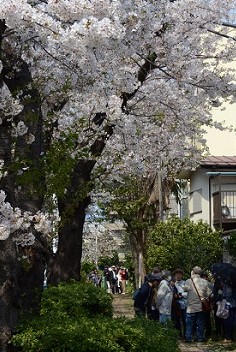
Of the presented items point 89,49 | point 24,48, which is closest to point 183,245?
point 24,48

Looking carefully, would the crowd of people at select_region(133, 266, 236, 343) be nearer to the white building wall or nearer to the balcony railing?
the balcony railing

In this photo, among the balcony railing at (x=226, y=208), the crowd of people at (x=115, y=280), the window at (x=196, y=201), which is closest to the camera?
the balcony railing at (x=226, y=208)

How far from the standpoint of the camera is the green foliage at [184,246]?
917 inches

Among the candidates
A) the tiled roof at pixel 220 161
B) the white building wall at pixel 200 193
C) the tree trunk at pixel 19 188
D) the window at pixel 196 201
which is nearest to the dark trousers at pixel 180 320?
the tree trunk at pixel 19 188

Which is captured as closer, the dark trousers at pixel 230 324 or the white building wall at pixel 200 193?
the dark trousers at pixel 230 324

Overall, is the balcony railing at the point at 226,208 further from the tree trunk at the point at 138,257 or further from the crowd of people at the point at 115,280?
the crowd of people at the point at 115,280

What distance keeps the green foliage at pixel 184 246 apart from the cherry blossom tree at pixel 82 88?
22.5 ft

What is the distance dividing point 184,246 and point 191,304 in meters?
7.78

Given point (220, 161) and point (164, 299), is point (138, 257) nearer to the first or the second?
point (220, 161)

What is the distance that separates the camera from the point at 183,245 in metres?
24.1

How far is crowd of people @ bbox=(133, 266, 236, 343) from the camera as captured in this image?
1606 centimetres

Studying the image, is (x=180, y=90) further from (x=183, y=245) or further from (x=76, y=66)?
(x=183, y=245)

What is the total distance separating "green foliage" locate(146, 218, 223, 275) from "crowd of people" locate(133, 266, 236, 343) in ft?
19.6

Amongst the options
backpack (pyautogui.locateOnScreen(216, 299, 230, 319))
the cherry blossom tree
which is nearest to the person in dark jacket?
backpack (pyautogui.locateOnScreen(216, 299, 230, 319))
